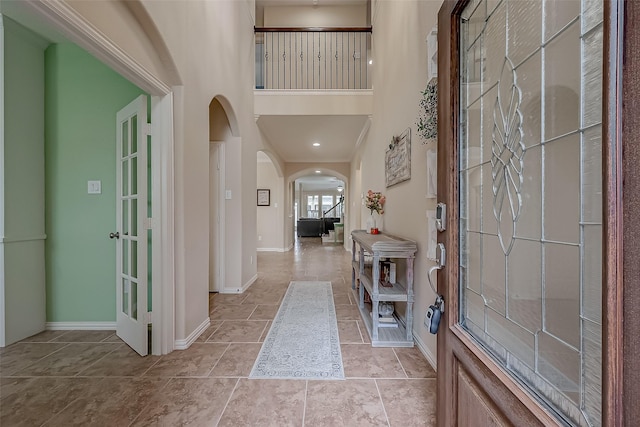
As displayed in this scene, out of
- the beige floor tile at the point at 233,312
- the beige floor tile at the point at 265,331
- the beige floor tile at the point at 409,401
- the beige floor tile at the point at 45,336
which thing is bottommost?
the beige floor tile at the point at 409,401

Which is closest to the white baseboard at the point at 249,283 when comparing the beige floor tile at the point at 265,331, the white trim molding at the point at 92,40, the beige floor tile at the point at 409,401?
the beige floor tile at the point at 265,331

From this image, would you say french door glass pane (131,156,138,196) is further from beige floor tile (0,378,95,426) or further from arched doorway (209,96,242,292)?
arched doorway (209,96,242,292)

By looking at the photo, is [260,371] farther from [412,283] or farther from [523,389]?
[523,389]

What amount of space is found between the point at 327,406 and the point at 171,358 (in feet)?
4.05

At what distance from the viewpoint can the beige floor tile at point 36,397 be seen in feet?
4.78

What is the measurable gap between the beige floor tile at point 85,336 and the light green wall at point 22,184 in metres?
0.28

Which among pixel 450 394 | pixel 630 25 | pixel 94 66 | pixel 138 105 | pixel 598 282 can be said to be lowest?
pixel 450 394

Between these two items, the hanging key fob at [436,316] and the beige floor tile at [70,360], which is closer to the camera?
the hanging key fob at [436,316]

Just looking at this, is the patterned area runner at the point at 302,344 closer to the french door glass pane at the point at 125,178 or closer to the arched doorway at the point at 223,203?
the arched doorway at the point at 223,203

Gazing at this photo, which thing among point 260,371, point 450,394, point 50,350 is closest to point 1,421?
point 50,350

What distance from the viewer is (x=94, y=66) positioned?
7.89ft

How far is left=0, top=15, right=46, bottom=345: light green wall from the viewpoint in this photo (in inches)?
85.0

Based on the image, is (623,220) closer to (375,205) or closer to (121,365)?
(121,365)

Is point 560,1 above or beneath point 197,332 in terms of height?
above
